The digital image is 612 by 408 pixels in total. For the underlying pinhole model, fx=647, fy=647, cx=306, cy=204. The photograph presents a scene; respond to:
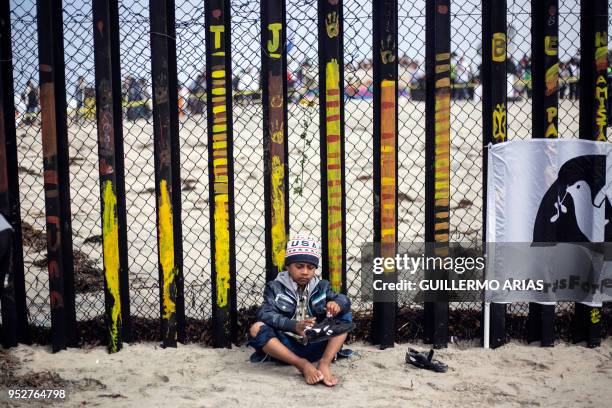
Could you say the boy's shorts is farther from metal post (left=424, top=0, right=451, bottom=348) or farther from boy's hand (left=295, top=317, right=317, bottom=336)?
metal post (left=424, top=0, right=451, bottom=348)

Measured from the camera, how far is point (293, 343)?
4.14 meters

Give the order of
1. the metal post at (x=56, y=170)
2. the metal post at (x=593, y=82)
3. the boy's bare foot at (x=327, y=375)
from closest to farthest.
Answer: the boy's bare foot at (x=327, y=375) < the metal post at (x=56, y=170) < the metal post at (x=593, y=82)

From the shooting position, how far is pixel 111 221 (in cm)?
432

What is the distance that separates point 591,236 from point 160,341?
3097 millimetres

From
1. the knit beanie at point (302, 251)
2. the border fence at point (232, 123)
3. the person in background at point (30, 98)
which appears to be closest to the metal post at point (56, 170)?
the border fence at point (232, 123)

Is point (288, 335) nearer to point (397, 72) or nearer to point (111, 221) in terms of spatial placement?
point (111, 221)

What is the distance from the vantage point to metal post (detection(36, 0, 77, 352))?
4.20 metres

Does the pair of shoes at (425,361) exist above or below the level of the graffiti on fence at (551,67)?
below

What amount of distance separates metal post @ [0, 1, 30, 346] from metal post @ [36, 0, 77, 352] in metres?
0.24

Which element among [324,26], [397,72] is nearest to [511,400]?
[397,72]

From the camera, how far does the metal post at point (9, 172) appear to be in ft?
14.1

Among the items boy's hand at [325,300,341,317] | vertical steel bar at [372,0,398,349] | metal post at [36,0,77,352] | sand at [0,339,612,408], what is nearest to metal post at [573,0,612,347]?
sand at [0,339,612,408]

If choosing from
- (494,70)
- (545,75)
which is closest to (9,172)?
(494,70)

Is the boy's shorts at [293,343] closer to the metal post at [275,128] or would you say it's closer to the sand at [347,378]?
the sand at [347,378]
